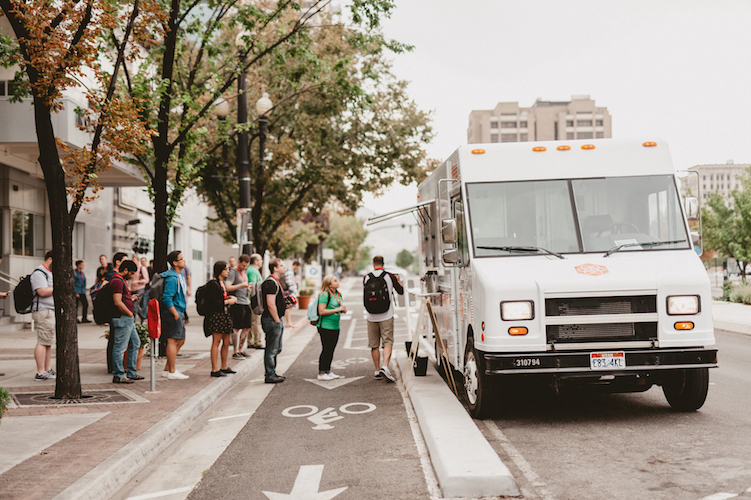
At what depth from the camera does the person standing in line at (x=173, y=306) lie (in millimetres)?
10719

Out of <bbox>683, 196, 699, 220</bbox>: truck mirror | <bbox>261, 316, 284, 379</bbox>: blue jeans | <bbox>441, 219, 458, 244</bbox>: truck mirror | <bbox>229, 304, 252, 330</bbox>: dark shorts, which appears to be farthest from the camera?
<bbox>229, 304, 252, 330</bbox>: dark shorts

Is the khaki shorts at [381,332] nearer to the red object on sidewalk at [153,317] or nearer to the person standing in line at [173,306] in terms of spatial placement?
the person standing in line at [173,306]

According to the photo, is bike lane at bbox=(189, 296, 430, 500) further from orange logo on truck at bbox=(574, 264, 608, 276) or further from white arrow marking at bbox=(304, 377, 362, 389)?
orange logo on truck at bbox=(574, 264, 608, 276)

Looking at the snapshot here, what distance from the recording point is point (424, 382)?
33.4ft

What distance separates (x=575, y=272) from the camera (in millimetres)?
7422

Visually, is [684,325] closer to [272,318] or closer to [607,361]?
[607,361]

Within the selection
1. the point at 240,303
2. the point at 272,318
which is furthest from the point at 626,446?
the point at 240,303

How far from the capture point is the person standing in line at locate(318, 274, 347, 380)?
11.0 m

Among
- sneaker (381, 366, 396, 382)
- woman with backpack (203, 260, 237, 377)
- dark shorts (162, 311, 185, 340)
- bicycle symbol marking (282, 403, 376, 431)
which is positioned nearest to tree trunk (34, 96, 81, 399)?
dark shorts (162, 311, 185, 340)

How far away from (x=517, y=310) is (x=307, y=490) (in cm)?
285

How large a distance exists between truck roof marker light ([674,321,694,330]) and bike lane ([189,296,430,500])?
2840 millimetres

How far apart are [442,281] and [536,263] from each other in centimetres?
261

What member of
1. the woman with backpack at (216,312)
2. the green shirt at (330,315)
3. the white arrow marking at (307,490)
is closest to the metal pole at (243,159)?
the woman with backpack at (216,312)

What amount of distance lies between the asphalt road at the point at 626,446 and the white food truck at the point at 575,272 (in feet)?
1.33
